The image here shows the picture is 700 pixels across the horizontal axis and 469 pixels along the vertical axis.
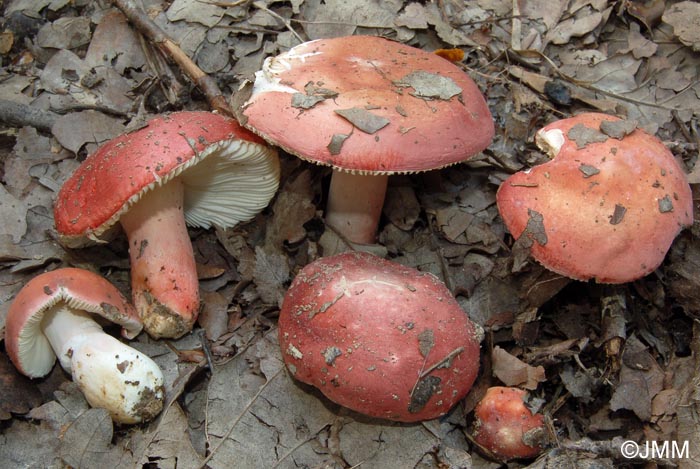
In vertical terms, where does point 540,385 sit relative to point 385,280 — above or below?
below

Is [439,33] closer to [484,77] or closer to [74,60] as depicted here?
[484,77]

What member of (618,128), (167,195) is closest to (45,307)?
(167,195)

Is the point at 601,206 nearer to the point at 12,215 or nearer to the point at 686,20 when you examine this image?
the point at 686,20

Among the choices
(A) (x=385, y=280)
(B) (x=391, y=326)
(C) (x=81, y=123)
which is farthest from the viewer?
(C) (x=81, y=123)

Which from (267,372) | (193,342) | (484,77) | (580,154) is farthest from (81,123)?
(580,154)

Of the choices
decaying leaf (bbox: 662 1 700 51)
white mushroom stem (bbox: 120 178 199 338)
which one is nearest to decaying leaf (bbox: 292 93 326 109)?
white mushroom stem (bbox: 120 178 199 338)

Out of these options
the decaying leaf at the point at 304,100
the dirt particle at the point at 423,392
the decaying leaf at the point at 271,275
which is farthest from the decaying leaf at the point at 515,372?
the decaying leaf at the point at 304,100

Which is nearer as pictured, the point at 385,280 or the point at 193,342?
the point at 385,280
